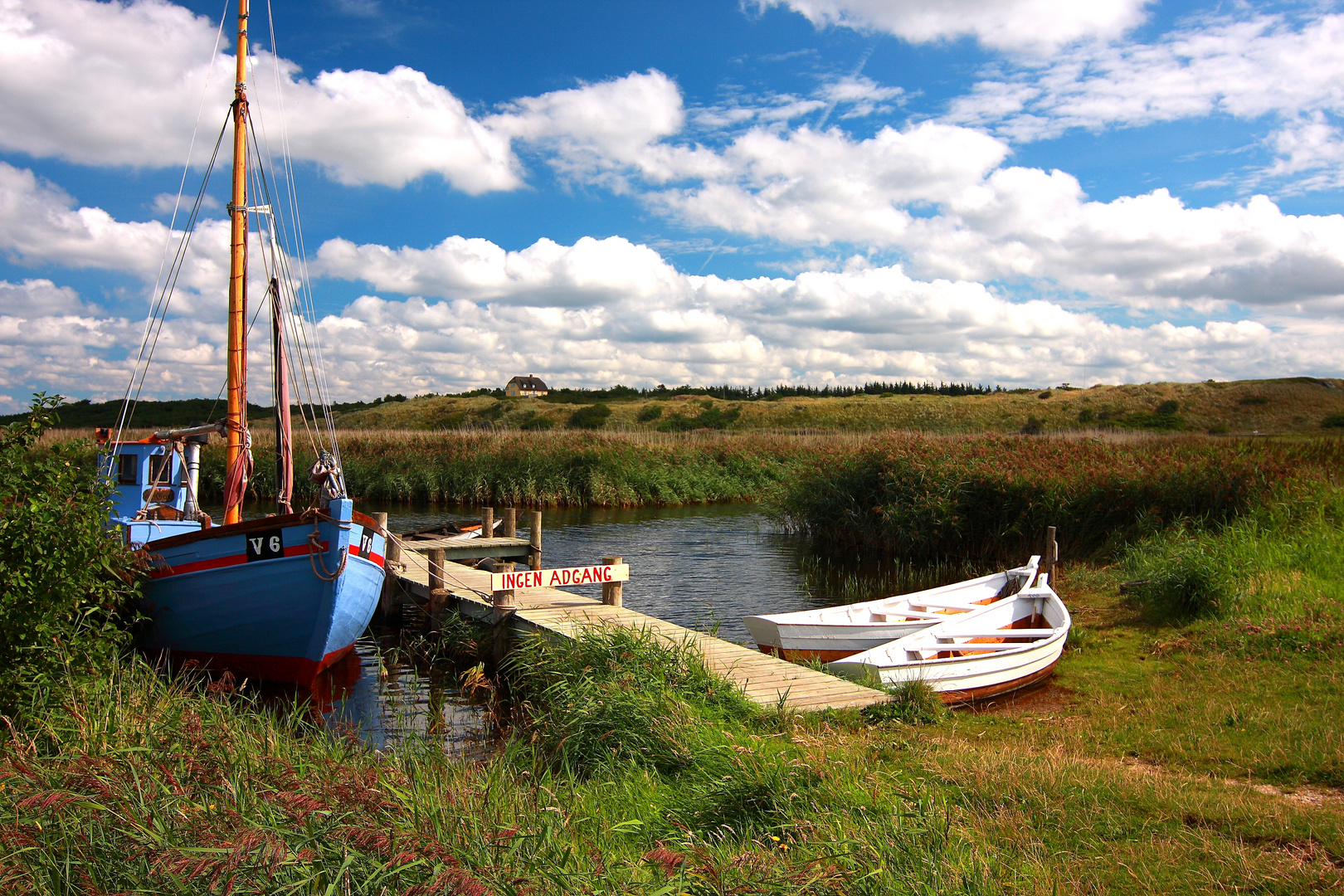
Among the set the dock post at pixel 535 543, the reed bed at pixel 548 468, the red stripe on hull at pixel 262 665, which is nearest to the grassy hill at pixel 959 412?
the reed bed at pixel 548 468

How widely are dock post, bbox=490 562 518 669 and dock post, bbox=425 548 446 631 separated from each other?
5.10 feet

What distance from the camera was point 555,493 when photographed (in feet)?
100

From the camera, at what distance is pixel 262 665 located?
10.0 metres

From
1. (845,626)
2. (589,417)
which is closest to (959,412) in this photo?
(589,417)

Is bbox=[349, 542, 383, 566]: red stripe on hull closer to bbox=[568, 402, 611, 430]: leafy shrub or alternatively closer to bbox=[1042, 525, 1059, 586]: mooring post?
bbox=[1042, 525, 1059, 586]: mooring post

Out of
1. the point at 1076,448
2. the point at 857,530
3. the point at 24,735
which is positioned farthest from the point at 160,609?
the point at 1076,448

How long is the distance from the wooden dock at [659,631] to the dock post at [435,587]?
14 centimetres

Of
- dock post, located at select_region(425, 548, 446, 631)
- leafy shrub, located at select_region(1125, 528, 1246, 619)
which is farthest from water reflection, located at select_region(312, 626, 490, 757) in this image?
leafy shrub, located at select_region(1125, 528, 1246, 619)

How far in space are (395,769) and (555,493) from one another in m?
25.9

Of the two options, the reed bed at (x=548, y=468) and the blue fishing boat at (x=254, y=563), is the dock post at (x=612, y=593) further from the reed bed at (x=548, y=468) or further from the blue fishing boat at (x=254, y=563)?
A: the reed bed at (x=548, y=468)

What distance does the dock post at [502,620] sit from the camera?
10.2 meters

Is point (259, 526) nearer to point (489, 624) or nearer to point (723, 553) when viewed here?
point (489, 624)

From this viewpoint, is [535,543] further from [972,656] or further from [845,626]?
[972,656]

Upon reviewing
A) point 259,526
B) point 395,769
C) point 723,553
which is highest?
point 259,526
